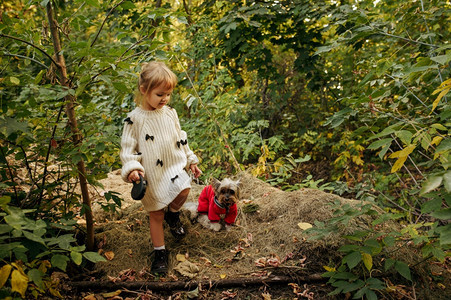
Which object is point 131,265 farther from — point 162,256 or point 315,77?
point 315,77

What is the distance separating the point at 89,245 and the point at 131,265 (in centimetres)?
43

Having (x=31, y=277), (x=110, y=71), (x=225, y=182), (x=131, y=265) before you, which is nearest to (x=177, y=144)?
(x=225, y=182)

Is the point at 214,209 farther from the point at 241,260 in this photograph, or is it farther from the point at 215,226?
the point at 241,260

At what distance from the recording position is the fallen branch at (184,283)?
8.32 feet

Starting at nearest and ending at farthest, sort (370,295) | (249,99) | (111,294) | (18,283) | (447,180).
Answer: (447,180) → (18,283) → (370,295) → (111,294) → (249,99)

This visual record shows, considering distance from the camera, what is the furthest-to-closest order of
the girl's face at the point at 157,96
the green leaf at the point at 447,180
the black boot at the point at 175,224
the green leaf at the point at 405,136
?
1. the black boot at the point at 175,224
2. the girl's face at the point at 157,96
3. the green leaf at the point at 405,136
4. the green leaf at the point at 447,180

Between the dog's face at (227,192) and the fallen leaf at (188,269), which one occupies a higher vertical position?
the dog's face at (227,192)

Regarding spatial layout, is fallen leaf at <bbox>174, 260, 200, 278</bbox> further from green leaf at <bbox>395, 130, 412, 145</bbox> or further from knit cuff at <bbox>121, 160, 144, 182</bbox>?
green leaf at <bbox>395, 130, 412, 145</bbox>

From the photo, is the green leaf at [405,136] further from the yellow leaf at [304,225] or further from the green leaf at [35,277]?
the green leaf at [35,277]

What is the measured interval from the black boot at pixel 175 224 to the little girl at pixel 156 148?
24cm

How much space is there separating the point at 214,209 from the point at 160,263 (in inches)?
31.5

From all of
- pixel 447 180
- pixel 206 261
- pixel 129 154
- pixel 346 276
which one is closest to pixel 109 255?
pixel 206 261

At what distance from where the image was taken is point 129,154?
107 inches

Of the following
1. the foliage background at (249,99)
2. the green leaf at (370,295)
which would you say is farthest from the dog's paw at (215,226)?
the green leaf at (370,295)
